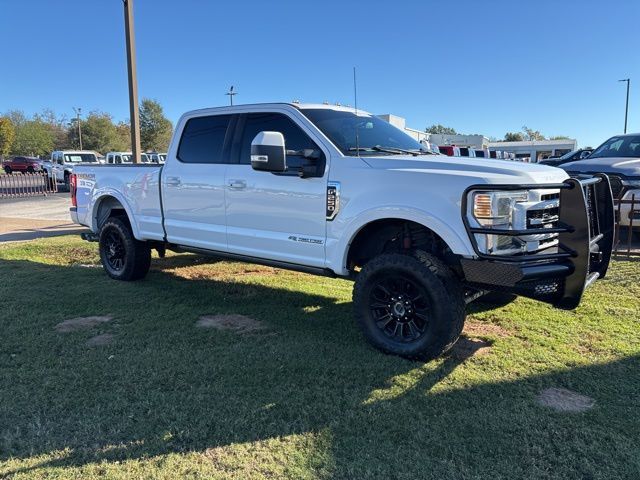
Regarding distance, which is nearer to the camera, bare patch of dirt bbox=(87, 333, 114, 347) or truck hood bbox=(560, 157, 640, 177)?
bare patch of dirt bbox=(87, 333, 114, 347)

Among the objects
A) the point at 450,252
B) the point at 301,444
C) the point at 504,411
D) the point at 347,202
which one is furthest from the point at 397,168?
the point at 301,444

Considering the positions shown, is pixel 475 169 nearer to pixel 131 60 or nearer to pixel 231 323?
pixel 231 323

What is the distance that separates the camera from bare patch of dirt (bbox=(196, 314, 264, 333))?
487 cm

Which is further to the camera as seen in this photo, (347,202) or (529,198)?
(347,202)

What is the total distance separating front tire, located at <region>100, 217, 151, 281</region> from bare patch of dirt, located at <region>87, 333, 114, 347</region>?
2000mm

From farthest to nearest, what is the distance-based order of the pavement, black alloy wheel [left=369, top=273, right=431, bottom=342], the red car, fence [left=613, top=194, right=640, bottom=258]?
the red car
the pavement
fence [left=613, top=194, right=640, bottom=258]
black alloy wheel [left=369, top=273, right=431, bottom=342]

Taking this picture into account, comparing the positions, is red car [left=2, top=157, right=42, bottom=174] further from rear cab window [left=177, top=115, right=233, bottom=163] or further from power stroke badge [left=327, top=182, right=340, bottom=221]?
power stroke badge [left=327, top=182, right=340, bottom=221]

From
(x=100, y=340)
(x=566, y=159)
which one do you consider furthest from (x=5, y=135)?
(x=100, y=340)

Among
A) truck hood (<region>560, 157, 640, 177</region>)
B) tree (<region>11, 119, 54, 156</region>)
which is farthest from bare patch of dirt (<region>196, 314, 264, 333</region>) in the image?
tree (<region>11, 119, 54, 156</region>)

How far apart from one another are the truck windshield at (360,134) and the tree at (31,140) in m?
79.7

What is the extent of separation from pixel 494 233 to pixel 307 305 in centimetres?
258

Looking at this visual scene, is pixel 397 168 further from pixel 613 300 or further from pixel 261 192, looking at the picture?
pixel 613 300

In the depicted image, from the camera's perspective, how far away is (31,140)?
7262cm

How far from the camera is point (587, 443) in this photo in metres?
2.94
